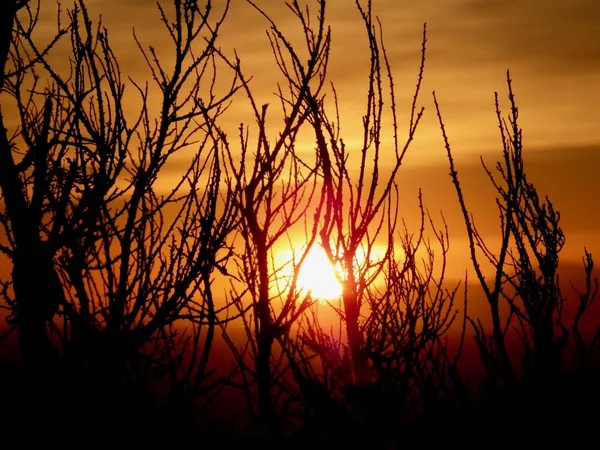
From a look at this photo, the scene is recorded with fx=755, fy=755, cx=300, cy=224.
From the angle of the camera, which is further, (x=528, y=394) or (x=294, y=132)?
(x=294, y=132)

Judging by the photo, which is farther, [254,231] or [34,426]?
[254,231]

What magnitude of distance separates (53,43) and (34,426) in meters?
3.13

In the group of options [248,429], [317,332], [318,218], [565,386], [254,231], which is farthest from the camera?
[317,332]

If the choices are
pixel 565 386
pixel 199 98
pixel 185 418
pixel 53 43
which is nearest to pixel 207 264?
pixel 185 418

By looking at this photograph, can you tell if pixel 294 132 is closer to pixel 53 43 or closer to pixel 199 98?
pixel 199 98

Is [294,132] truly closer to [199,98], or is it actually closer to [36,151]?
[199,98]

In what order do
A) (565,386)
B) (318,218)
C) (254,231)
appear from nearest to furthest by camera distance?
1. (565,386)
2. (318,218)
3. (254,231)

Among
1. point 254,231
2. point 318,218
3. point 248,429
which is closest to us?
point 248,429

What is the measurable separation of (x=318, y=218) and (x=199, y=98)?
159 cm

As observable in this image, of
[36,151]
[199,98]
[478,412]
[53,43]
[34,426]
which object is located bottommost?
[478,412]

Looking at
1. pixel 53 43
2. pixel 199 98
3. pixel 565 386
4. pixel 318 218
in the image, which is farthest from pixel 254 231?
pixel 565 386

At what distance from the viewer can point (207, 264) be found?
19.6 feet

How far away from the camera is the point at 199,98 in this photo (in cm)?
672

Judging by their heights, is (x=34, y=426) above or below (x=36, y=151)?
below
